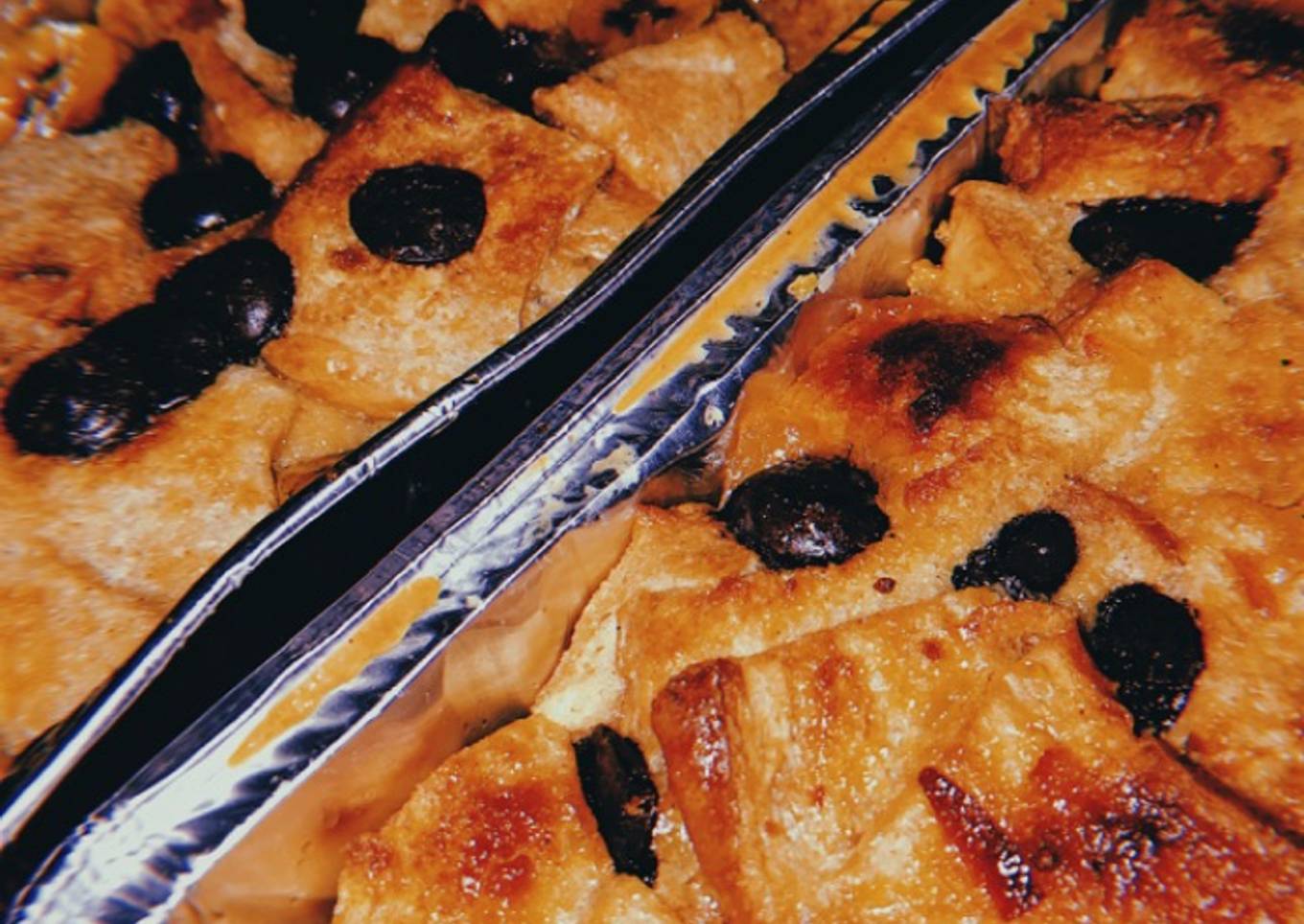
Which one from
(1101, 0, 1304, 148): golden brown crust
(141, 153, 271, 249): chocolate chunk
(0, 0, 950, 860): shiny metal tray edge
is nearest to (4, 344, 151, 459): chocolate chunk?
(141, 153, 271, 249): chocolate chunk

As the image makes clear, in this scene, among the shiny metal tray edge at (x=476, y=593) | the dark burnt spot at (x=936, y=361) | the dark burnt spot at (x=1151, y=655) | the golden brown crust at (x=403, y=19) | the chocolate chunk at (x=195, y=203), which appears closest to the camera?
the shiny metal tray edge at (x=476, y=593)

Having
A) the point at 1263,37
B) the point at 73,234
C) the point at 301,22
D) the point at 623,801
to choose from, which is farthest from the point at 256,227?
the point at 1263,37

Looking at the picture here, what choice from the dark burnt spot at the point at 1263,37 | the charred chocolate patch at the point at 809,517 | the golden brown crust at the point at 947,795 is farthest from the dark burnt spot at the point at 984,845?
the dark burnt spot at the point at 1263,37

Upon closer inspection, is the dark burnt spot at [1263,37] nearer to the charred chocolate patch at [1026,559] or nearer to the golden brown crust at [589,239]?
the charred chocolate patch at [1026,559]

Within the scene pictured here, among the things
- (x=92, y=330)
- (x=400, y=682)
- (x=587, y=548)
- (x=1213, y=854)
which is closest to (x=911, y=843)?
(x=1213, y=854)

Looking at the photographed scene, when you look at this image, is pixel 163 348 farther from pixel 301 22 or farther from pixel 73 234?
pixel 301 22

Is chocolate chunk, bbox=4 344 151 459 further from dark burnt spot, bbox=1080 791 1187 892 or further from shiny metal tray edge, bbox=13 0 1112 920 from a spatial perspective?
dark burnt spot, bbox=1080 791 1187 892

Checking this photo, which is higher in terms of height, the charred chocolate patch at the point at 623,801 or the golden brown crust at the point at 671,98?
the golden brown crust at the point at 671,98
